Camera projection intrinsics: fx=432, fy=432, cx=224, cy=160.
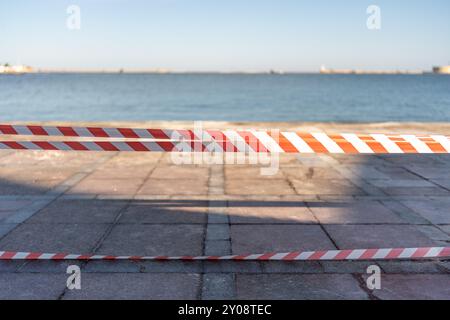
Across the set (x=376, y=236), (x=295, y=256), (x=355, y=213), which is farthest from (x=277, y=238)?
(x=355, y=213)

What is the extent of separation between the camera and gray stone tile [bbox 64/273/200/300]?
12.7ft

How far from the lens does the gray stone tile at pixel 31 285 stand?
3.87m

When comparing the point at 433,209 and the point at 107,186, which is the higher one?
the point at 107,186

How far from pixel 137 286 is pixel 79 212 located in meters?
2.71

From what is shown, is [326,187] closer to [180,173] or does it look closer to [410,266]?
[180,173]

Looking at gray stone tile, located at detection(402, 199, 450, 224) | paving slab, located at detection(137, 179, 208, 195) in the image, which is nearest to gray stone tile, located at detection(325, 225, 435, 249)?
gray stone tile, located at detection(402, 199, 450, 224)

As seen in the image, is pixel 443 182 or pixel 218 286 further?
pixel 443 182

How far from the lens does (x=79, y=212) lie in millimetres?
6387

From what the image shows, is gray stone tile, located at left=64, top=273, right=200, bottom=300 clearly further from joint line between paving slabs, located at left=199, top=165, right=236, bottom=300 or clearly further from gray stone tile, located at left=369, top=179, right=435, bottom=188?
gray stone tile, located at left=369, top=179, right=435, bottom=188

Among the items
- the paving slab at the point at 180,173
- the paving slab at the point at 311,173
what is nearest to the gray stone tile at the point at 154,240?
the paving slab at the point at 180,173

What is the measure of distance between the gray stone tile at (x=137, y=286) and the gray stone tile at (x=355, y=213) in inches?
104

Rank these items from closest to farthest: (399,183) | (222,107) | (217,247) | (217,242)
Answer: (217,247)
(217,242)
(399,183)
(222,107)

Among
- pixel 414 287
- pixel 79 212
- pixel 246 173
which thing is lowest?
pixel 414 287

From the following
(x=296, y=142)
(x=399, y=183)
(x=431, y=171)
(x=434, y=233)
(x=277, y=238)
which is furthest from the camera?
(x=431, y=171)
